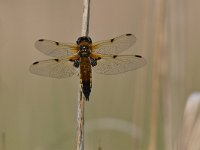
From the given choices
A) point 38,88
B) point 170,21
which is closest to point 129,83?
point 38,88

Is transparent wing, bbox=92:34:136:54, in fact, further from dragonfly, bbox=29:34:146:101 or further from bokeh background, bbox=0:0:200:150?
bokeh background, bbox=0:0:200:150

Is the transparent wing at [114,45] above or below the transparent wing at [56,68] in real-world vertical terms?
above

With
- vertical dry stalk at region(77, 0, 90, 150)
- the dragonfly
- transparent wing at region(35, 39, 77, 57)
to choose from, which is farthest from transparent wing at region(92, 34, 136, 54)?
vertical dry stalk at region(77, 0, 90, 150)

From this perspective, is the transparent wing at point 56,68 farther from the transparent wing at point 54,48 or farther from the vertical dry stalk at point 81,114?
the vertical dry stalk at point 81,114

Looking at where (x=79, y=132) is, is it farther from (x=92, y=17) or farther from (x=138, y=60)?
(x=92, y=17)

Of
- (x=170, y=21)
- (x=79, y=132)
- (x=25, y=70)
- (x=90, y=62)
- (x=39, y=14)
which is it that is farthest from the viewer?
(x=39, y=14)

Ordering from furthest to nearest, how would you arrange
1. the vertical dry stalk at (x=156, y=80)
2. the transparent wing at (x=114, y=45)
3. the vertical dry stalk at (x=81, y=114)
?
A: 1. the transparent wing at (x=114, y=45)
2. the vertical dry stalk at (x=156, y=80)
3. the vertical dry stalk at (x=81, y=114)


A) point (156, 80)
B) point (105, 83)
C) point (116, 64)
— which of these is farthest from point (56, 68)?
point (105, 83)

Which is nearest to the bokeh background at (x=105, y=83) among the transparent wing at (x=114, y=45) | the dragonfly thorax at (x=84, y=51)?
the transparent wing at (x=114, y=45)
